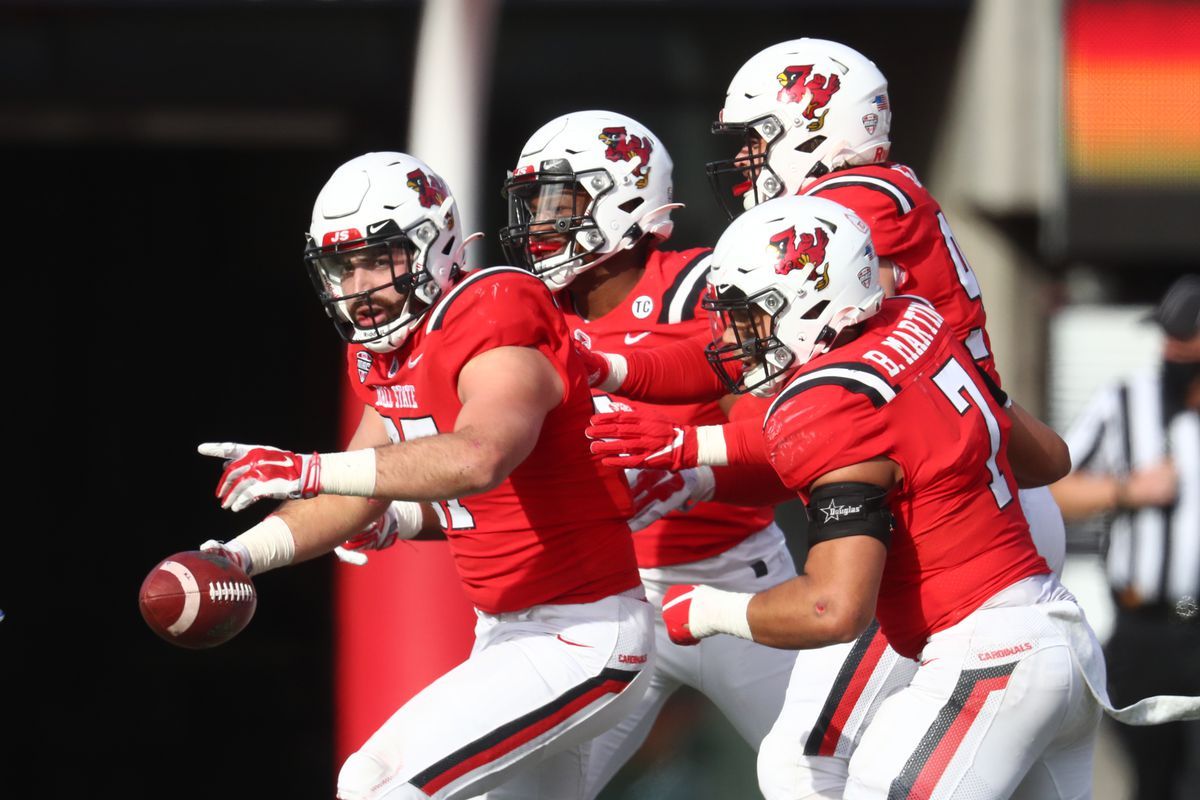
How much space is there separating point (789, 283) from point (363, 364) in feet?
3.61

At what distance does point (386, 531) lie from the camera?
4.38 meters

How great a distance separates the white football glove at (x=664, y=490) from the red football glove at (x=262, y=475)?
104cm

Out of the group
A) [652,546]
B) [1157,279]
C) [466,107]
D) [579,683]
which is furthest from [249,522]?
[579,683]

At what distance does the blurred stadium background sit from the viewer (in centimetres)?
814

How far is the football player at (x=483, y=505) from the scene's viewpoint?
360 centimetres

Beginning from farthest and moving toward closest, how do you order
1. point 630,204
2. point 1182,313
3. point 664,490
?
1. point 1182,313
2. point 630,204
3. point 664,490

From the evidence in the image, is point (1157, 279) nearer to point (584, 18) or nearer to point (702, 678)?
point (584, 18)

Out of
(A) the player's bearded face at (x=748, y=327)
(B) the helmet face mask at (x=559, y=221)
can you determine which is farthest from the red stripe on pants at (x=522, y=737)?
(B) the helmet face mask at (x=559, y=221)

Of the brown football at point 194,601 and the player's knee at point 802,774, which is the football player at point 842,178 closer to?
the player's knee at point 802,774

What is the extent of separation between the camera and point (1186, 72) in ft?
26.5

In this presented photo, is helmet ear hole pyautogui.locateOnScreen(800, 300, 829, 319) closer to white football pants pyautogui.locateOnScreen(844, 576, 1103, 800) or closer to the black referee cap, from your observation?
white football pants pyautogui.locateOnScreen(844, 576, 1103, 800)

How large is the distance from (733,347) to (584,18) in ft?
18.4

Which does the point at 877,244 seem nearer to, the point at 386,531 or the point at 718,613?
the point at 718,613

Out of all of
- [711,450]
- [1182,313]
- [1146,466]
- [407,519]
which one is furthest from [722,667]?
[1182,313]
